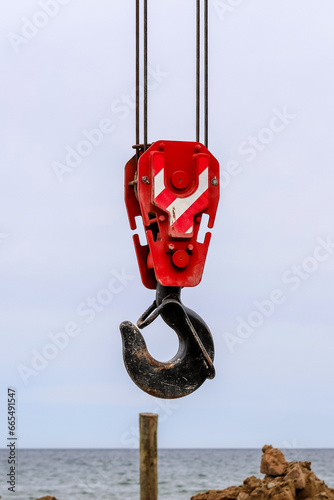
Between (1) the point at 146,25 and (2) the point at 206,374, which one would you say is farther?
(1) the point at 146,25

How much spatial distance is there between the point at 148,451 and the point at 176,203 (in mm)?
7703

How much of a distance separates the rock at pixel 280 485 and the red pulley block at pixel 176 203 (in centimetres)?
670

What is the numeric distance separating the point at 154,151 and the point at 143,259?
0.74 meters

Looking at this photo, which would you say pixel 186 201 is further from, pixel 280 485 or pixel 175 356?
pixel 280 485

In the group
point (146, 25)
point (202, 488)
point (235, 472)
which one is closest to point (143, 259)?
point (146, 25)

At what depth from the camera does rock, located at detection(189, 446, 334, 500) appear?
11859mm

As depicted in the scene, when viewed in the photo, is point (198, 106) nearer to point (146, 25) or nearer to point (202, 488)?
point (146, 25)

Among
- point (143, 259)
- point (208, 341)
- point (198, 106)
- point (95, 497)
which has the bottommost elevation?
point (95, 497)

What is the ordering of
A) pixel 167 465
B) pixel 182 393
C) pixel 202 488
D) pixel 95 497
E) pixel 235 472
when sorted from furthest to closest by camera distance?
1. pixel 167 465
2. pixel 235 472
3. pixel 202 488
4. pixel 95 497
5. pixel 182 393

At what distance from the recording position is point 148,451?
12672 mm

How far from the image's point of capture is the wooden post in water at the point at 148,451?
1257 cm

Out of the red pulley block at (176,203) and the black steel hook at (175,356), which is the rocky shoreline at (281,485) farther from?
the red pulley block at (176,203)

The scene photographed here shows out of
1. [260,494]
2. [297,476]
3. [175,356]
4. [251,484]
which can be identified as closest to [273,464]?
[251,484]

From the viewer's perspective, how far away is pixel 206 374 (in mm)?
5633
